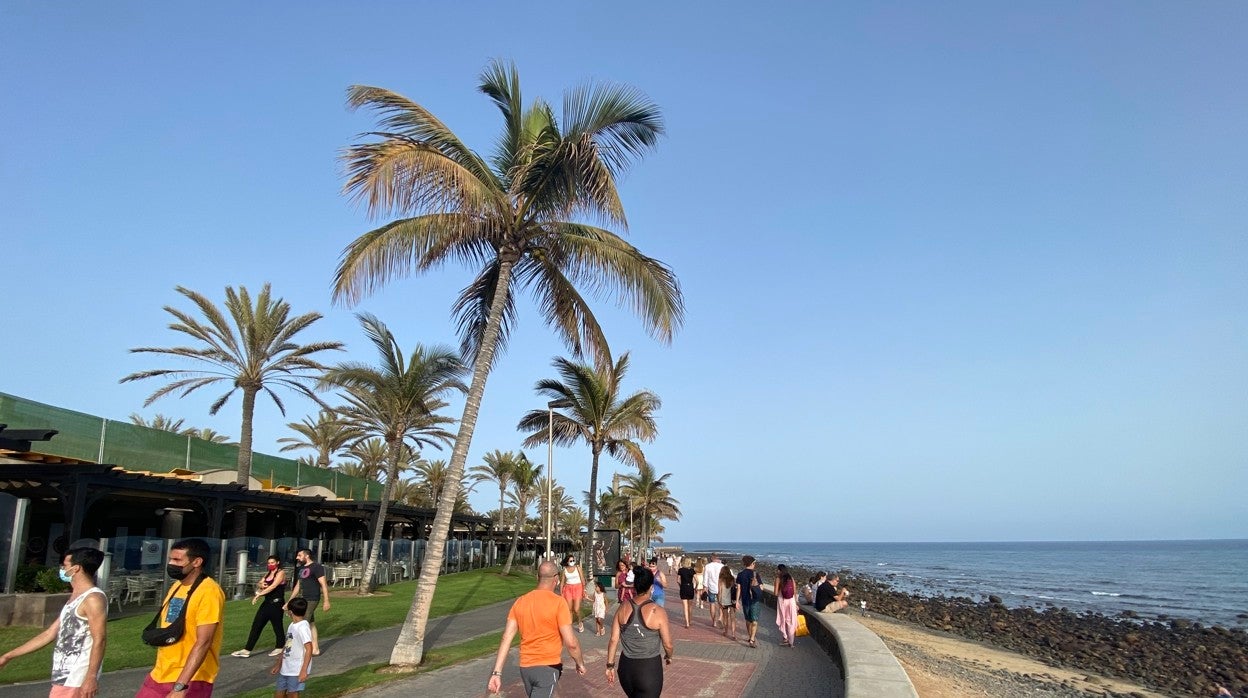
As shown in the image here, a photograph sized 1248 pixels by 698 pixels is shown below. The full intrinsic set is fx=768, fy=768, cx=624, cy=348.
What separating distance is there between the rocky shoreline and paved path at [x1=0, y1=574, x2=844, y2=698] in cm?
1293

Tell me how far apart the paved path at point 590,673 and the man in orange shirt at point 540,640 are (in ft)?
10.3

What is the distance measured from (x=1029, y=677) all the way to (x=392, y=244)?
17184mm

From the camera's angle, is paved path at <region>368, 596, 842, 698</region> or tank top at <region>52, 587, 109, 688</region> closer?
tank top at <region>52, 587, 109, 688</region>

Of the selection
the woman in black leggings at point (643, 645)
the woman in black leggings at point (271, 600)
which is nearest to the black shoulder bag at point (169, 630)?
the woman in black leggings at point (643, 645)

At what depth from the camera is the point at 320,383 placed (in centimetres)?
2448

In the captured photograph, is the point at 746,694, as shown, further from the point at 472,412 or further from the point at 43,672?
the point at 43,672

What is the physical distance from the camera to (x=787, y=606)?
1355 cm

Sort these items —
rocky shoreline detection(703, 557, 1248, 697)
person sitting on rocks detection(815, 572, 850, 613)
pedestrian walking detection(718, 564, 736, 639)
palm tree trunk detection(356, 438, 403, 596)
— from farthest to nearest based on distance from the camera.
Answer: palm tree trunk detection(356, 438, 403, 596), rocky shoreline detection(703, 557, 1248, 697), person sitting on rocks detection(815, 572, 850, 613), pedestrian walking detection(718, 564, 736, 639)

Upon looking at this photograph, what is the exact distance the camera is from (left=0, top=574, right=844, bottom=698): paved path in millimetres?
9156

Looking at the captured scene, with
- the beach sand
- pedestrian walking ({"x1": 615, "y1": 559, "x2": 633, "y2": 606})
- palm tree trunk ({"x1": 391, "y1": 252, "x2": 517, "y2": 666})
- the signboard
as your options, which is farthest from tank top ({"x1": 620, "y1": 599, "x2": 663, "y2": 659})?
the signboard

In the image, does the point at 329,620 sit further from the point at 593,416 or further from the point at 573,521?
the point at 573,521

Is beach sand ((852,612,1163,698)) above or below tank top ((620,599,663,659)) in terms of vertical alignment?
below

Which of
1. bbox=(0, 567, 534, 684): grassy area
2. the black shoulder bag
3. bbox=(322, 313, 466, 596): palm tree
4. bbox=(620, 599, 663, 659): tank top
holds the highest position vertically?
bbox=(322, 313, 466, 596): palm tree

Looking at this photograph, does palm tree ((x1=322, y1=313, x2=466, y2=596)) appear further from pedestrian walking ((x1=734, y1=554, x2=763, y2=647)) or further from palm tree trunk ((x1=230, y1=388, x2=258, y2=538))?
pedestrian walking ((x1=734, y1=554, x2=763, y2=647))
